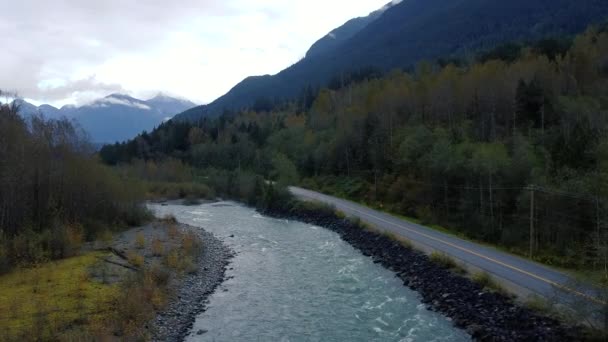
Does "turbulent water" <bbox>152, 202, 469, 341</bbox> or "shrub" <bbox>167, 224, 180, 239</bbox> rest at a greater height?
"shrub" <bbox>167, 224, 180, 239</bbox>

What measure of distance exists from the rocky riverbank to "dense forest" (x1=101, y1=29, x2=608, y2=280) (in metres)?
15.1

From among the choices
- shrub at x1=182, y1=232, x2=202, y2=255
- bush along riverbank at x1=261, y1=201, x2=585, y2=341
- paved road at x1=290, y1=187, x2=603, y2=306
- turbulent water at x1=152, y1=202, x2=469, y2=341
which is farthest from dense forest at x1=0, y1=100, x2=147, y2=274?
paved road at x1=290, y1=187, x2=603, y2=306

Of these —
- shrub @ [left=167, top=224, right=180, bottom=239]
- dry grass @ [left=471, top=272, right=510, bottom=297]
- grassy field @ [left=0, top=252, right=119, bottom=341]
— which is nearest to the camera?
grassy field @ [left=0, top=252, right=119, bottom=341]

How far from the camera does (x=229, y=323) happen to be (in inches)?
753

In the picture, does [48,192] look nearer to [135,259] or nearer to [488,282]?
[135,259]

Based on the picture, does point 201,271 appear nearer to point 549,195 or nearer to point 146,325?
point 146,325

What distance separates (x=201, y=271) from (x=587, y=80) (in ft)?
172

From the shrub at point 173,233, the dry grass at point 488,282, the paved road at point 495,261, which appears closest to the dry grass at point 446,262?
the paved road at point 495,261

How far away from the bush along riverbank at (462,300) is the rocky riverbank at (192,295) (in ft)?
33.4

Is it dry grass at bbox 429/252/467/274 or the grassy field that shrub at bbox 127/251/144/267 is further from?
dry grass at bbox 429/252/467/274

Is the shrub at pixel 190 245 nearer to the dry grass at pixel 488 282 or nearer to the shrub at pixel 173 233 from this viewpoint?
the shrub at pixel 173 233

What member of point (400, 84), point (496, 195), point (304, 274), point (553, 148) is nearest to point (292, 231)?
point (304, 274)

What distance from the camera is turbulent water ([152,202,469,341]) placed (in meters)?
17.9

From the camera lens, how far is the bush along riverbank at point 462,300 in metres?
15.3
